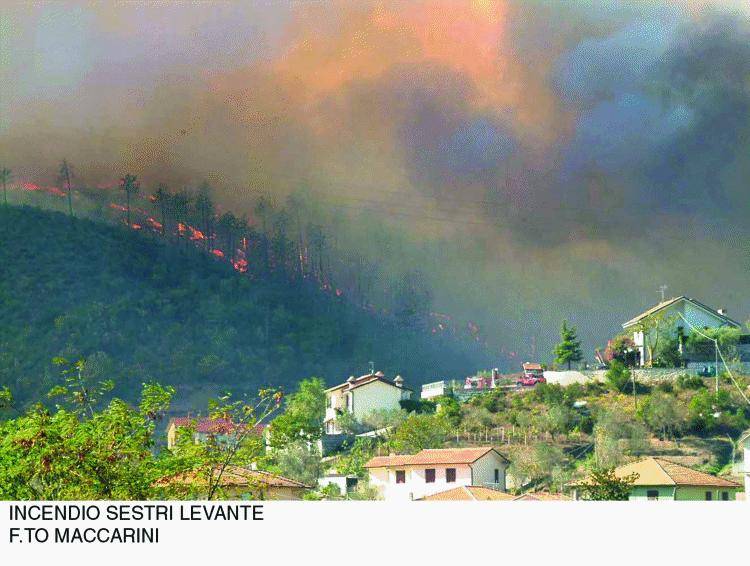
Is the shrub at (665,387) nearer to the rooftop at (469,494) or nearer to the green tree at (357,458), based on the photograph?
the green tree at (357,458)

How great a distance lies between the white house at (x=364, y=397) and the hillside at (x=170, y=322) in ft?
8.84

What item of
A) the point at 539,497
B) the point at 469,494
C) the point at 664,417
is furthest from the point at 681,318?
the point at 539,497

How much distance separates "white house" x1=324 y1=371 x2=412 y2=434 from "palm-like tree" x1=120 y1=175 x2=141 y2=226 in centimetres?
1137

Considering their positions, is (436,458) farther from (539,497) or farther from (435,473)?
(539,497)

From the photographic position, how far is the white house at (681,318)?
29406mm

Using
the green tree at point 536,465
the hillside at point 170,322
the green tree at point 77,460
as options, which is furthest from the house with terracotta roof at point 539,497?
the hillside at point 170,322

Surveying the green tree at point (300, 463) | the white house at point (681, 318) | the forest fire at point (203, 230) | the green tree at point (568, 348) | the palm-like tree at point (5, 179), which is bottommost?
the green tree at point (300, 463)

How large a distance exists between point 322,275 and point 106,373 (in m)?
8.96

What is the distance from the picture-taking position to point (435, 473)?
70.2 ft

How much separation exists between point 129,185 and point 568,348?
15741 millimetres

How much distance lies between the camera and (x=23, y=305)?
113 ft

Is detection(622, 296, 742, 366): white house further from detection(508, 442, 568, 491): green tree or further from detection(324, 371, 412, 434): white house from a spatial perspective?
detection(508, 442, 568, 491): green tree
